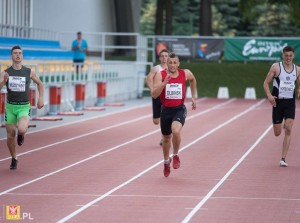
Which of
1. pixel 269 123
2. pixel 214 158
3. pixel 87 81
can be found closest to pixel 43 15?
pixel 87 81

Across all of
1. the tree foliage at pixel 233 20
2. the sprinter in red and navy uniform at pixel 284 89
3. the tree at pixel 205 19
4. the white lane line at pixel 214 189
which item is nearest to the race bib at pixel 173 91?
the white lane line at pixel 214 189

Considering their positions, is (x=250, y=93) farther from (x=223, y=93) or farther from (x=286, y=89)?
(x=286, y=89)

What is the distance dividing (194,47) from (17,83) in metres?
30.4

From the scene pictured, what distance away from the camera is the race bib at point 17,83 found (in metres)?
17.1

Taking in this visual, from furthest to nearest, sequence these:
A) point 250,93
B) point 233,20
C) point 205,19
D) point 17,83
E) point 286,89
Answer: point 233,20 → point 205,19 → point 250,93 → point 286,89 → point 17,83

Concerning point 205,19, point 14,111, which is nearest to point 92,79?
point 14,111

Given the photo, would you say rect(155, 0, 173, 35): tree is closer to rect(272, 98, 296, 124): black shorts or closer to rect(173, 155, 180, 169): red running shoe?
rect(272, 98, 296, 124): black shorts

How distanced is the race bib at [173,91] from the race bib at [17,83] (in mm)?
2429

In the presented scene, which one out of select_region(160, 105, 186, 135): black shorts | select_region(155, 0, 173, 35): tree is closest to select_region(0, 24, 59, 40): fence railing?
select_region(155, 0, 173, 35): tree

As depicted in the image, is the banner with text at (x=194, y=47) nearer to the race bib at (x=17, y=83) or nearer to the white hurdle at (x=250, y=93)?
the white hurdle at (x=250, y=93)

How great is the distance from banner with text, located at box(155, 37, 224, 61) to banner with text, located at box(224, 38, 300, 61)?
0.42m

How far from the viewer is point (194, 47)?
4712 cm

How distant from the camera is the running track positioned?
41.4 ft

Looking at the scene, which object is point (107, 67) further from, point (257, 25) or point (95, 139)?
point (257, 25)
